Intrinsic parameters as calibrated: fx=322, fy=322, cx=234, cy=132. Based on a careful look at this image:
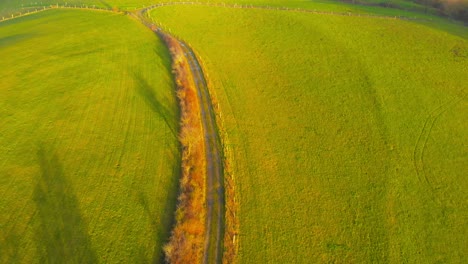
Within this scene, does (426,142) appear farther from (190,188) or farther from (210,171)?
(190,188)

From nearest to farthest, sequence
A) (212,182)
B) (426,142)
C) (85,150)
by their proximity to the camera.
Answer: (212,182) < (85,150) < (426,142)

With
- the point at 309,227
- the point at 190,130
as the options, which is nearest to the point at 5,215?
the point at 190,130

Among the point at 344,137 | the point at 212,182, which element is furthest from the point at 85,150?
the point at 344,137

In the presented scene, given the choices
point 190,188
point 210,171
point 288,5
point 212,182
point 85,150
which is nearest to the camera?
point 190,188

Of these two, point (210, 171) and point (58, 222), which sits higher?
point (210, 171)

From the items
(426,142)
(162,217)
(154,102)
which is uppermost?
(154,102)

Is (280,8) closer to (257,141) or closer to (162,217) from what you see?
(257,141)

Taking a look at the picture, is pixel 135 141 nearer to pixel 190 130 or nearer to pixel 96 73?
pixel 190 130

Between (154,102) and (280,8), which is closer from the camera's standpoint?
(154,102)
